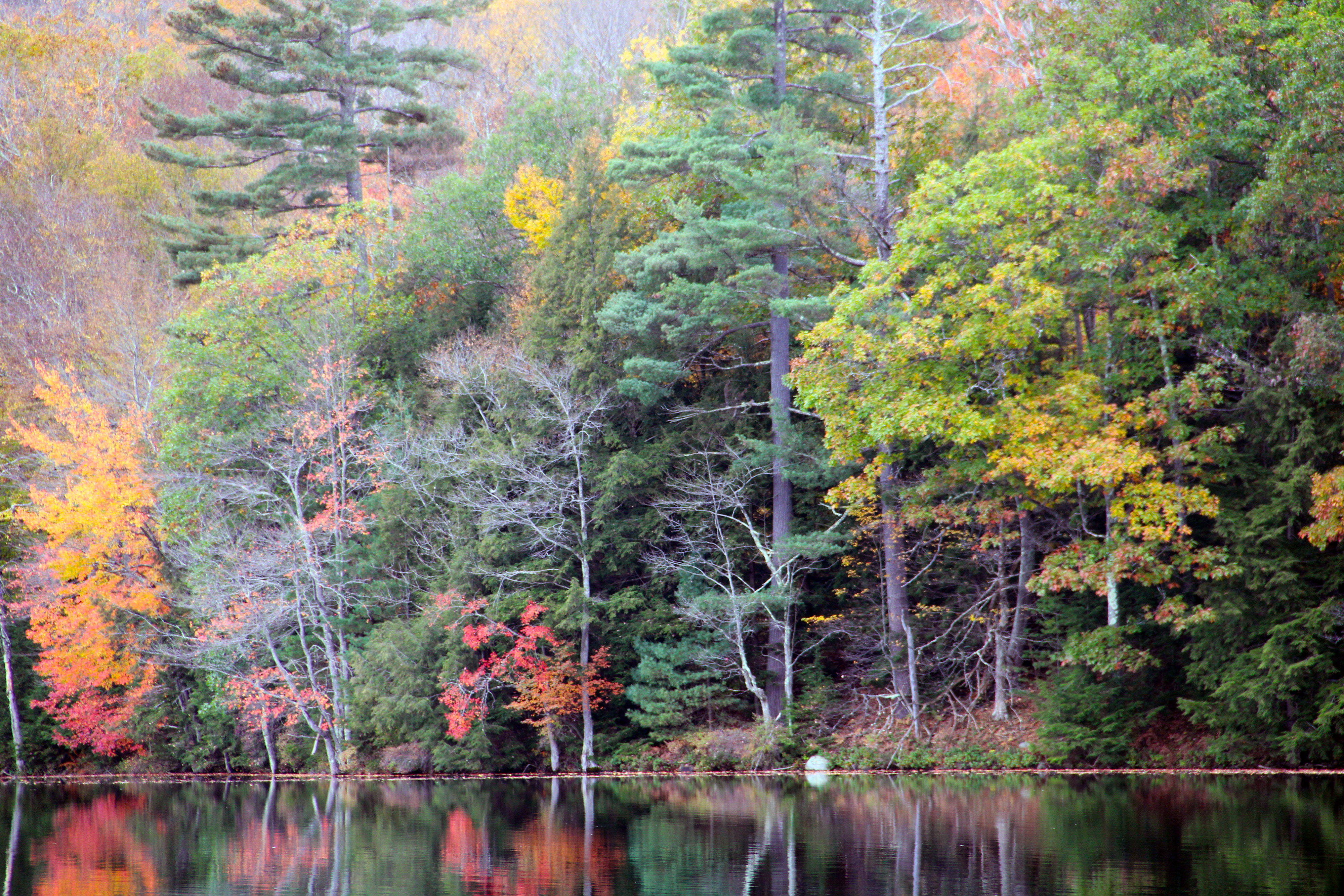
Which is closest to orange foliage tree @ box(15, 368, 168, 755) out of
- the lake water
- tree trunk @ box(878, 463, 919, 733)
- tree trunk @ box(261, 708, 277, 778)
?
tree trunk @ box(261, 708, 277, 778)

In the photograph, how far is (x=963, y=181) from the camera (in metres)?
20.0

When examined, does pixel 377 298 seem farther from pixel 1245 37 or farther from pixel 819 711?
pixel 1245 37

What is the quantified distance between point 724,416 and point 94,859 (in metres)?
16.4

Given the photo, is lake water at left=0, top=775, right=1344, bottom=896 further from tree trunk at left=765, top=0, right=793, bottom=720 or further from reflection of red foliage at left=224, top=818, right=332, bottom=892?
tree trunk at left=765, top=0, right=793, bottom=720

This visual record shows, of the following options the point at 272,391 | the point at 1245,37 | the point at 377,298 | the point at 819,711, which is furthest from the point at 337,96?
the point at 1245,37

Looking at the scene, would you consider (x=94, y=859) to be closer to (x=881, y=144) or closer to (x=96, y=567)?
(x=881, y=144)

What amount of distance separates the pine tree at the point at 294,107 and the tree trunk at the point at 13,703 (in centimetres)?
1160

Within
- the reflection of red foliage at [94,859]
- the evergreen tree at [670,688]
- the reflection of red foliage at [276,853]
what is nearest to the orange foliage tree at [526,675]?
the evergreen tree at [670,688]

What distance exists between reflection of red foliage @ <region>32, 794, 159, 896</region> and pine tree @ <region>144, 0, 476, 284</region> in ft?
73.3

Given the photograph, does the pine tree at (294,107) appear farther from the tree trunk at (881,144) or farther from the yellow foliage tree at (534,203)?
the tree trunk at (881,144)

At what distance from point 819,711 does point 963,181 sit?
35.3 feet

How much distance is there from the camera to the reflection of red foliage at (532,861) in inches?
406

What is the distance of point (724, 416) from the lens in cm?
2695

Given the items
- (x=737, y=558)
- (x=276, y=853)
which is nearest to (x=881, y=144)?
(x=737, y=558)
